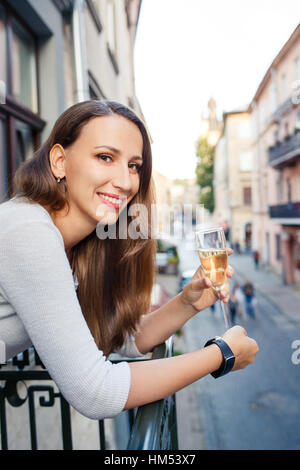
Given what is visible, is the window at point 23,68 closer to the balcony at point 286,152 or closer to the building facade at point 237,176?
the balcony at point 286,152

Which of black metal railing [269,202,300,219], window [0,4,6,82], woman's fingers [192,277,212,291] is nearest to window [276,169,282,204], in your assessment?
black metal railing [269,202,300,219]

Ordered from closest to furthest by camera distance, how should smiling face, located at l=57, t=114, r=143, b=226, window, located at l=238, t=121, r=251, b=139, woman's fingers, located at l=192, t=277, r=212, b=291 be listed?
smiling face, located at l=57, t=114, r=143, b=226 → woman's fingers, located at l=192, t=277, r=212, b=291 → window, located at l=238, t=121, r=251, b=139

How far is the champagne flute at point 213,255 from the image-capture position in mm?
1608

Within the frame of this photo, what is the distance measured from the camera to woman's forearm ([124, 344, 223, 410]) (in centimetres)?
110

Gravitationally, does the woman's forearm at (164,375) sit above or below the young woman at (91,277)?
below

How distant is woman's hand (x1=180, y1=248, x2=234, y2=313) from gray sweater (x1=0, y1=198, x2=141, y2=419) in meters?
0.59

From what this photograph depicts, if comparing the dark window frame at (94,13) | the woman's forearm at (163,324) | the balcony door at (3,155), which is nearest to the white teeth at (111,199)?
the woman's forearm at (163,324)

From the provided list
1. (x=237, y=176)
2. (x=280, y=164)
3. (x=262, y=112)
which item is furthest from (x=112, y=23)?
(x=237, y=176)

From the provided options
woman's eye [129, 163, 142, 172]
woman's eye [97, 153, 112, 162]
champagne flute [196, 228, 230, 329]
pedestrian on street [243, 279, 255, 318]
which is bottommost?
pedestrian on street [243, 279, 255, 318]

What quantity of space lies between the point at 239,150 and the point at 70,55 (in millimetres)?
33489

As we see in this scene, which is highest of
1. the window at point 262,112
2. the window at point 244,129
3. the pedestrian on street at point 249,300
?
the window at point 244,129

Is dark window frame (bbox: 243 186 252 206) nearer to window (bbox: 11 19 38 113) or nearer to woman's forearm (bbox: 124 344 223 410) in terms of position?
window (bbox: 11 19 38 113)

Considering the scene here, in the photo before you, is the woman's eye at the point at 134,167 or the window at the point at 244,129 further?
the window at the point at 244,129

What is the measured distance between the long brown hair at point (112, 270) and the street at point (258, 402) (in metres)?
3.55
